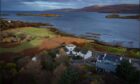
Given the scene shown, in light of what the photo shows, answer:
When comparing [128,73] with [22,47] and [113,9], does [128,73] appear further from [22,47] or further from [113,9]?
[22,47]

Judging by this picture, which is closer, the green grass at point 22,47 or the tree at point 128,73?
the tree at point 128,73

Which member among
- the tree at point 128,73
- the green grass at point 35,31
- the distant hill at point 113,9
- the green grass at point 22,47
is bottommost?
the tree at point 128,73

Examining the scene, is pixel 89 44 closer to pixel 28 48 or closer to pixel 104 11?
pixel 104 11

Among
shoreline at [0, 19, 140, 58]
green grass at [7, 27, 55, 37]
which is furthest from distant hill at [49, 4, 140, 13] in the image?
green grass at [7, 27, 55, 37]

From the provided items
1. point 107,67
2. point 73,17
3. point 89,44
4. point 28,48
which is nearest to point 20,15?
point 28,48

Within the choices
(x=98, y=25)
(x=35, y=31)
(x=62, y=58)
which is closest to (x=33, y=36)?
(x=35, y=31)

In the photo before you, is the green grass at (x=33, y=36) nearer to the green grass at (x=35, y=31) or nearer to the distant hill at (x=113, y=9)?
the green grass at (x=35, y=31)

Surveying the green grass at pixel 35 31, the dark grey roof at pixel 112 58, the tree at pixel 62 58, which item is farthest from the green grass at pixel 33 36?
the dark grey roof at pixel 112 58

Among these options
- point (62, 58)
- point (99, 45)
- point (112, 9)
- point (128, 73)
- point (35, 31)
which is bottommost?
point (128, 73)
